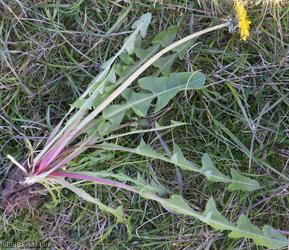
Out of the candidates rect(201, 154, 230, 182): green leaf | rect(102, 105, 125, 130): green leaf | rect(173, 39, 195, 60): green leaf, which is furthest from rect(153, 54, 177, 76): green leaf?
rect(201, 154, 230, 182): green leaf

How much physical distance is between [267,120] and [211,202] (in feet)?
1.32

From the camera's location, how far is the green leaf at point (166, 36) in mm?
1679

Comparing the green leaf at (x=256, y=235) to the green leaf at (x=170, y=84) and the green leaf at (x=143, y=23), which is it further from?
the green leaf at (x=143, y=23)

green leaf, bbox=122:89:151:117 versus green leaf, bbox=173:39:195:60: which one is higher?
green leaf, bbox=173:39:195:60

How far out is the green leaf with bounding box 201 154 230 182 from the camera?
1602mm

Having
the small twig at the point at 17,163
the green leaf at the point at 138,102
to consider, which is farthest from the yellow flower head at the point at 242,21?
the small twig at the point at 17,163

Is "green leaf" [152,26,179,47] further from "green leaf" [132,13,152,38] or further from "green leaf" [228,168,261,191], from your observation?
"green leaf" [228,168,261,191]

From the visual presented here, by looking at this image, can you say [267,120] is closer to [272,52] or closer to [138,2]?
[272,52]

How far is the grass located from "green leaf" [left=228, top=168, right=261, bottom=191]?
10cm

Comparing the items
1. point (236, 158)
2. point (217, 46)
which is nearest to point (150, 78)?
point (217, 46)

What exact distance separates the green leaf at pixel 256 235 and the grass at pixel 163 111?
15 cm

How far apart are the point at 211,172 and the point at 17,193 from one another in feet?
2.24

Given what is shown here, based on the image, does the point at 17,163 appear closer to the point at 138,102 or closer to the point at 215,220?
the point at 138,102

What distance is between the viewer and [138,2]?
1770 millimetres
